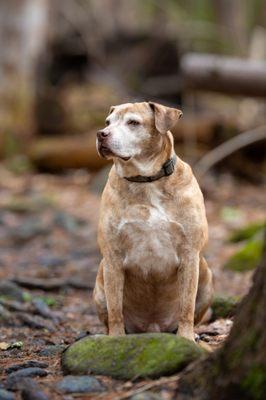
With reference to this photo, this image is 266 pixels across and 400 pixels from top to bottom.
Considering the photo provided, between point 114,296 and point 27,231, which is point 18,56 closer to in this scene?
point 27,231

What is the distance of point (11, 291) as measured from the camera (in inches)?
306

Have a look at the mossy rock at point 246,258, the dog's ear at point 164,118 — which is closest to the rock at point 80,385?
the dog's ear at point 164,118

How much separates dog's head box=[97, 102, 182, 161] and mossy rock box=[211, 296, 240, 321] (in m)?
1.96

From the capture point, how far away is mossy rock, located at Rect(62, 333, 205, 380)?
406cm

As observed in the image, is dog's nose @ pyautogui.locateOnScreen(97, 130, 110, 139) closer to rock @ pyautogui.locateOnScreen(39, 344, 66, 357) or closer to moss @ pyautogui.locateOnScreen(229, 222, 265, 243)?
rock @ pyautogui.locateOnScreen(39, 344, 66, 357)

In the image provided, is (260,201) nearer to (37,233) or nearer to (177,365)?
(37,233)

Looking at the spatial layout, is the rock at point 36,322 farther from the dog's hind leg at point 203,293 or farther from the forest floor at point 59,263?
the dog's hind leg at point 203,293

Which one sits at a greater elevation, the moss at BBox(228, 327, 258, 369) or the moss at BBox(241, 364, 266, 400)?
the moss at BBox(228, 327, 258, 369)

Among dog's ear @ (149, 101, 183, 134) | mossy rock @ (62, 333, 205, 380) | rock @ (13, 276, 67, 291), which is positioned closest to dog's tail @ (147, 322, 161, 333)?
mossy rock @ (62, 333, 205, 380)

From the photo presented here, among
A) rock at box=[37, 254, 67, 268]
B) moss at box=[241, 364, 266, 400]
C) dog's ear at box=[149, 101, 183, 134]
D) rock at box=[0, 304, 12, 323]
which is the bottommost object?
rock at box=[37, 254, 67, 268]

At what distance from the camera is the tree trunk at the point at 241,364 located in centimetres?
343

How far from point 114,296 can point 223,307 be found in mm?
1615

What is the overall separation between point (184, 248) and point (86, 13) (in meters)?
18.6

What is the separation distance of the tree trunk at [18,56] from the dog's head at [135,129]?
1181 cm
